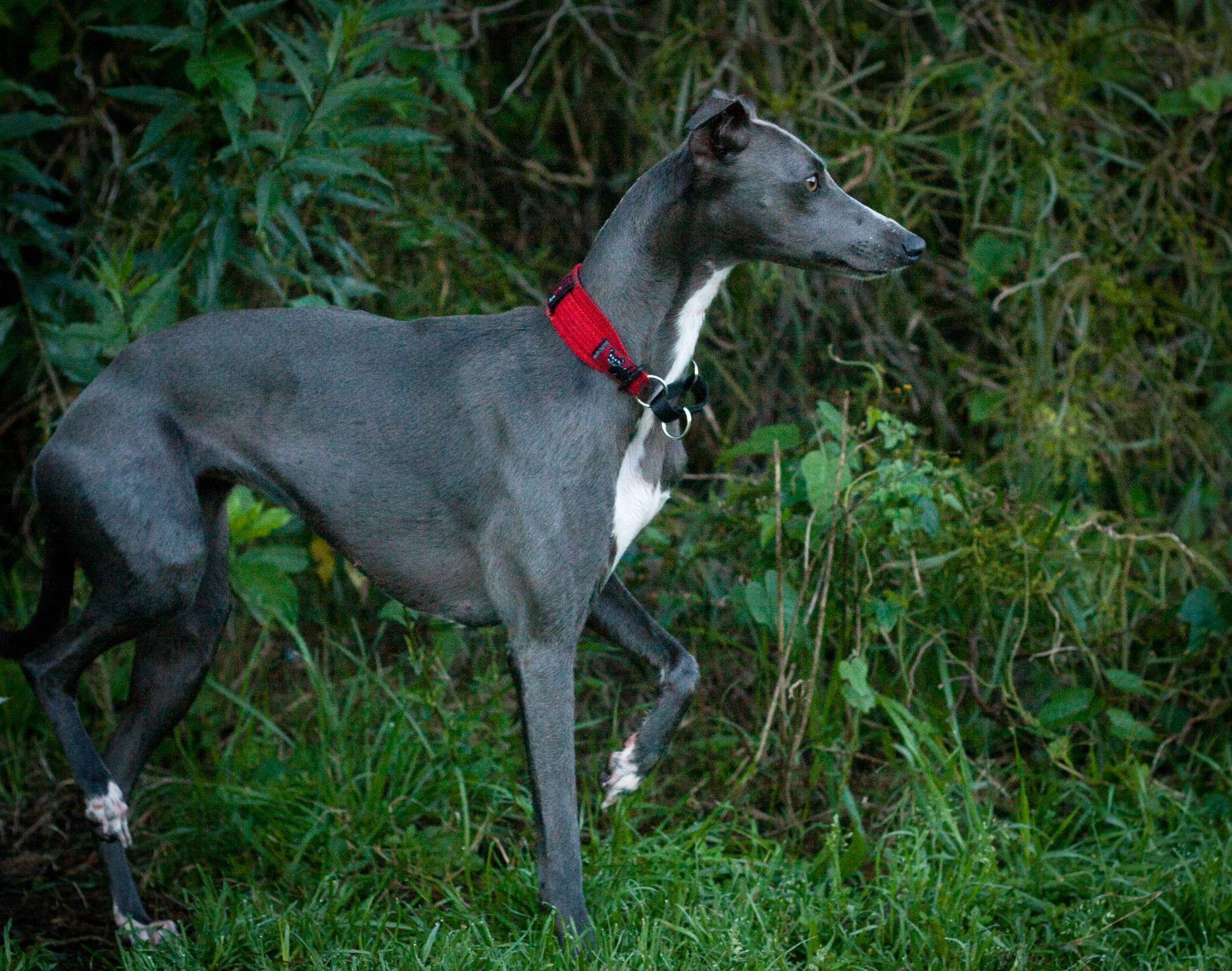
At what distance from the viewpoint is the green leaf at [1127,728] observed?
12.0 ft

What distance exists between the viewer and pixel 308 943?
2.86 meters

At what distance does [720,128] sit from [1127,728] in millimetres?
2043

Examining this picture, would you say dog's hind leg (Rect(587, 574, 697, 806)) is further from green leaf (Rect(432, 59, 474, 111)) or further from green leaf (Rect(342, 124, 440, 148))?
green leaf (Rect(432, 59, 474, 111))

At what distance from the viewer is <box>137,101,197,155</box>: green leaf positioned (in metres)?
3.37

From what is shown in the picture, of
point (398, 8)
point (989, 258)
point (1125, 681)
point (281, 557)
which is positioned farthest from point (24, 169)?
point (1125, 681)

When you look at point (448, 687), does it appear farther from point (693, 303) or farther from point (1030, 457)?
point (1030, 457)

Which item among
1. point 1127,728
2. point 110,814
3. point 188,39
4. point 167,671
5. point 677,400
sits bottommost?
point 1127,728

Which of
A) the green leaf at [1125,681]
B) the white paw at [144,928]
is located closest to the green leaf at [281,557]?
the white paw at [144,928]

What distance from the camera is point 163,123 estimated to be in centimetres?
338

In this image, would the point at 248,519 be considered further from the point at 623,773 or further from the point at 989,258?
the point at 989,258

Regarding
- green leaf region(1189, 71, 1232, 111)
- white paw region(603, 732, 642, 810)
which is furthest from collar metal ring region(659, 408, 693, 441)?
green leaf region(1189, 71, 1232, 111)

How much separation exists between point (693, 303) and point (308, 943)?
154 centimetres

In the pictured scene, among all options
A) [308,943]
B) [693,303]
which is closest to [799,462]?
[693,303]

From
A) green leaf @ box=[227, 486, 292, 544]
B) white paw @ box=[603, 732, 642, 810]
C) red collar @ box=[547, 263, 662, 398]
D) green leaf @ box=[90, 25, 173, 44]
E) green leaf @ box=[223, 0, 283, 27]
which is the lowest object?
white paw @ box=[603, 732, 642, 810]
